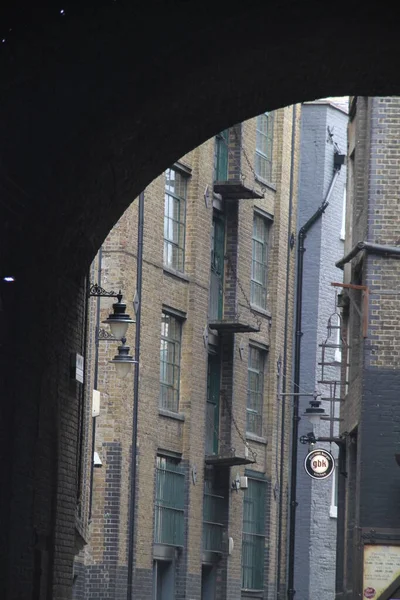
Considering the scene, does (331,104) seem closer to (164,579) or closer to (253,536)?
(253,536)

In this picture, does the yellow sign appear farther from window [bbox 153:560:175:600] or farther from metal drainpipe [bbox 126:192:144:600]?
window [bbox 153:560:175:600]

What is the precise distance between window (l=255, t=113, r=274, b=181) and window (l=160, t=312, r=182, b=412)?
6.39 m

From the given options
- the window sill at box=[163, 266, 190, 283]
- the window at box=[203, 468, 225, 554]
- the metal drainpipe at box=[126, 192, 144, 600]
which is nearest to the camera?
the metal drainpipe at box=[126, 192, 144, 600]

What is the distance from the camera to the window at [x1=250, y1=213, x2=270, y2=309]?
39.2 m

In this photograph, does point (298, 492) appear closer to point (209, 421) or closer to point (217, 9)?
point (209, 421)

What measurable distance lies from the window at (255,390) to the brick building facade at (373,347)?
32.6ft

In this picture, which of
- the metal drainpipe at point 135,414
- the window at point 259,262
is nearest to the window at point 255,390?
the window at point 259,262

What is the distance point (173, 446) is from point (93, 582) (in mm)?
4391

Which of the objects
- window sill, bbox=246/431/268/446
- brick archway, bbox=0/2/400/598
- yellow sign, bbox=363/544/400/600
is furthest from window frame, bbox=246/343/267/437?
brick archway, bbox=0/2/400/598

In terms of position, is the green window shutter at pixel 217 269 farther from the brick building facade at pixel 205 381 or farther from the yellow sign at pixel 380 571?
the yellow sign at pixel 380 571

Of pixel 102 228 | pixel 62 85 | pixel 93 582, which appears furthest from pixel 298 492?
pixel 62 85

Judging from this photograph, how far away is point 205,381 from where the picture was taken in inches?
1389

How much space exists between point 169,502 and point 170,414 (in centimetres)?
182

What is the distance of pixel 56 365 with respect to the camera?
14953 millimetres
